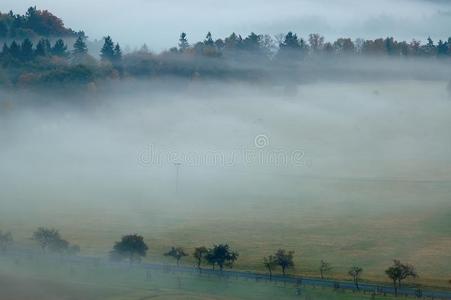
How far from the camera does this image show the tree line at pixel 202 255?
74.6m

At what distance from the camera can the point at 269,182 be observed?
123m

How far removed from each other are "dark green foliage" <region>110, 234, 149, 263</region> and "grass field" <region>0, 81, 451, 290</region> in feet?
6.56

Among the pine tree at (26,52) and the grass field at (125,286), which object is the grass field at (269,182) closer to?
the grass field at (125,286)

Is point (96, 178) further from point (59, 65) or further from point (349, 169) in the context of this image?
point (59, 65)

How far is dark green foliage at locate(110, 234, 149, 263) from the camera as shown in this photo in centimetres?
8088

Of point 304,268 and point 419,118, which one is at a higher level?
point 419,118

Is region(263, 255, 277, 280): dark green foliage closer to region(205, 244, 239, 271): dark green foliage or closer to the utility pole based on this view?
region(205, 244, 239, 271): dark green foliage

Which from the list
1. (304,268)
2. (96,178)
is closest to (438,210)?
(304,268)

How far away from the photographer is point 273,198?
11238 centimetres

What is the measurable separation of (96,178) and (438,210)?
4898cm

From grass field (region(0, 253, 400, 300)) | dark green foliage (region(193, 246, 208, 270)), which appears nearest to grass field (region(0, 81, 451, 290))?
dark green foliage (region(193, 246, 208, 270))

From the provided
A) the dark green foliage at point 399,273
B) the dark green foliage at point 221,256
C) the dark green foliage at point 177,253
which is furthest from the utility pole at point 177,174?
the dark green foliage at point 399,273

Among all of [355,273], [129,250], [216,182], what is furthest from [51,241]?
[216,182]

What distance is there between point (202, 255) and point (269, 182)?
41176 millimetres
